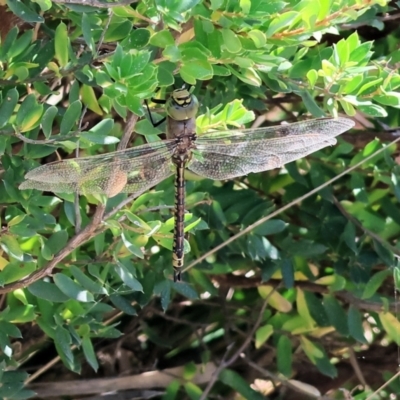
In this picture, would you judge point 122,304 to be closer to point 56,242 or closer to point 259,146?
point 56,242

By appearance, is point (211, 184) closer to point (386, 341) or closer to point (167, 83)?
point (167, 83)

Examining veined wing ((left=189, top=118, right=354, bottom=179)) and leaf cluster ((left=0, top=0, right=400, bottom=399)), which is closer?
leaf cluster ((left=0, top=0, right=400, bottom=399))

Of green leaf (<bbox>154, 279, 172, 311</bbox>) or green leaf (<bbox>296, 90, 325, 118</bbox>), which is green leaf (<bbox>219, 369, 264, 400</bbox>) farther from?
green leaf (<bbox>296, 90, 325, 118</bbox>)

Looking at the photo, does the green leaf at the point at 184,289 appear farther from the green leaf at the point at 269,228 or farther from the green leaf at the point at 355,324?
the green leaf at the point at 355,324

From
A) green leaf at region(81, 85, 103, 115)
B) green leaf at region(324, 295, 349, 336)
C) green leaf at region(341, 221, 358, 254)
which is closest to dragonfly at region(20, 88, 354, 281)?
green leaf at region(81, 85, 103, 115)

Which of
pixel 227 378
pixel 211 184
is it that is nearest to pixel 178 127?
pixel 211 184

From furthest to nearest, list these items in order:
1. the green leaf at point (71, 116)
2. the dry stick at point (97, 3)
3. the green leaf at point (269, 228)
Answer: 1. the green leaf at point (269, 228)
2. the green leaf at point (71, 116)
3. the dry stick at point (97, 3)

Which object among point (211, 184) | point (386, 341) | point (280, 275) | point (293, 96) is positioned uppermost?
point (293, 96)

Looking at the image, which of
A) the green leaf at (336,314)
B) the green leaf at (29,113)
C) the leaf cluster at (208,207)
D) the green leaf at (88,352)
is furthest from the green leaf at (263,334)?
the green leaf at (29,113)
